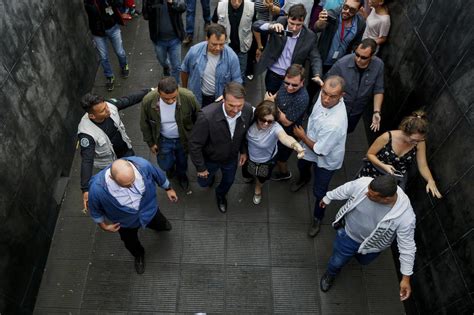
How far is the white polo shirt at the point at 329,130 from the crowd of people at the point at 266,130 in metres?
0.01

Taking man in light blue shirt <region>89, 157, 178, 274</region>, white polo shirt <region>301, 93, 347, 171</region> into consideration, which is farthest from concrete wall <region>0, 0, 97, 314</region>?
white polo shirt <region>301, 93, 347, 171</region>

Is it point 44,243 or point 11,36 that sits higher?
point 11,36

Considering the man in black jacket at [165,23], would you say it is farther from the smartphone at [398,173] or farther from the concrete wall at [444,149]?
the smartphone at [398,173]

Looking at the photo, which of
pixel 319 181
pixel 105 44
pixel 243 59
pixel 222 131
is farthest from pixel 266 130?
pixel 105 44

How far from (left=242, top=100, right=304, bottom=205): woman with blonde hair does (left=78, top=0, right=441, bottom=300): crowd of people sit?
14 mm

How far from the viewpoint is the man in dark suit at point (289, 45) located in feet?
16.0

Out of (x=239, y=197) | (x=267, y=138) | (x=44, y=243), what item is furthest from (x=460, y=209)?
(x=44, y=243)

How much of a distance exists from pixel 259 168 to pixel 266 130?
2.25 ft

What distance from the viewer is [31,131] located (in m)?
4.45

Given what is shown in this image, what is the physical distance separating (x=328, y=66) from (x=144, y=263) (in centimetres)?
387

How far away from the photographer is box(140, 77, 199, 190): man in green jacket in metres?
4.04

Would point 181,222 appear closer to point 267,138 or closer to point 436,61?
point 267,138

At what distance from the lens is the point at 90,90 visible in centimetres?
646

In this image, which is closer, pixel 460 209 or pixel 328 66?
pixel 460 209
